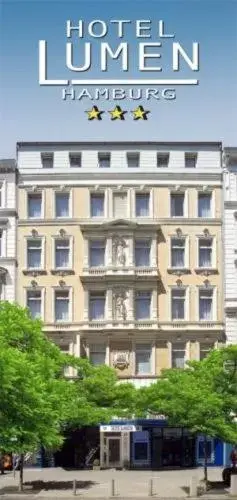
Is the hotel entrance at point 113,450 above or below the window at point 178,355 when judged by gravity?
below

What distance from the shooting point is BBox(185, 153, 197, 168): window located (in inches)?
2355

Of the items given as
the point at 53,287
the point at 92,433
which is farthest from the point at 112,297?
the point at 92,433

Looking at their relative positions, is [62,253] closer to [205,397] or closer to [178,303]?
[178,303]

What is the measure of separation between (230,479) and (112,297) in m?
19.2

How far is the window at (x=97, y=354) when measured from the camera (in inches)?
2291

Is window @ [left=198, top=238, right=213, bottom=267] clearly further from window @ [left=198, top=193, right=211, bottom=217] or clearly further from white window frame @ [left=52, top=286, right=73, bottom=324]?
white window frame @ [left=52, top=286, right=73, bottom=324]

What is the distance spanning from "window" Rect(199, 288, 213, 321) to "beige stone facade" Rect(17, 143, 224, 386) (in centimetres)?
7

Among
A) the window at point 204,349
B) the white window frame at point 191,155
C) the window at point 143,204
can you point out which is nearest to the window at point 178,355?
the window at point 204,349

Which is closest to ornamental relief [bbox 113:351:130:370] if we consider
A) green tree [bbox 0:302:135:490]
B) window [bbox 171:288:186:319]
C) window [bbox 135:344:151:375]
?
window [bbox 135:344:151:375]

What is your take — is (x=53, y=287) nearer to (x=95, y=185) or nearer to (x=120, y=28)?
(x=95, y=185)

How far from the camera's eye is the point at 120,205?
59500 millimetres

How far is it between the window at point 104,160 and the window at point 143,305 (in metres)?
8.45

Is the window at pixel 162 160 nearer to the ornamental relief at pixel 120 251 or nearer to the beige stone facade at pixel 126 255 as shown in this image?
the beige stone facade at pixel 126 255

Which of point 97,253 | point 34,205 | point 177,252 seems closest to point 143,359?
point 177,252
